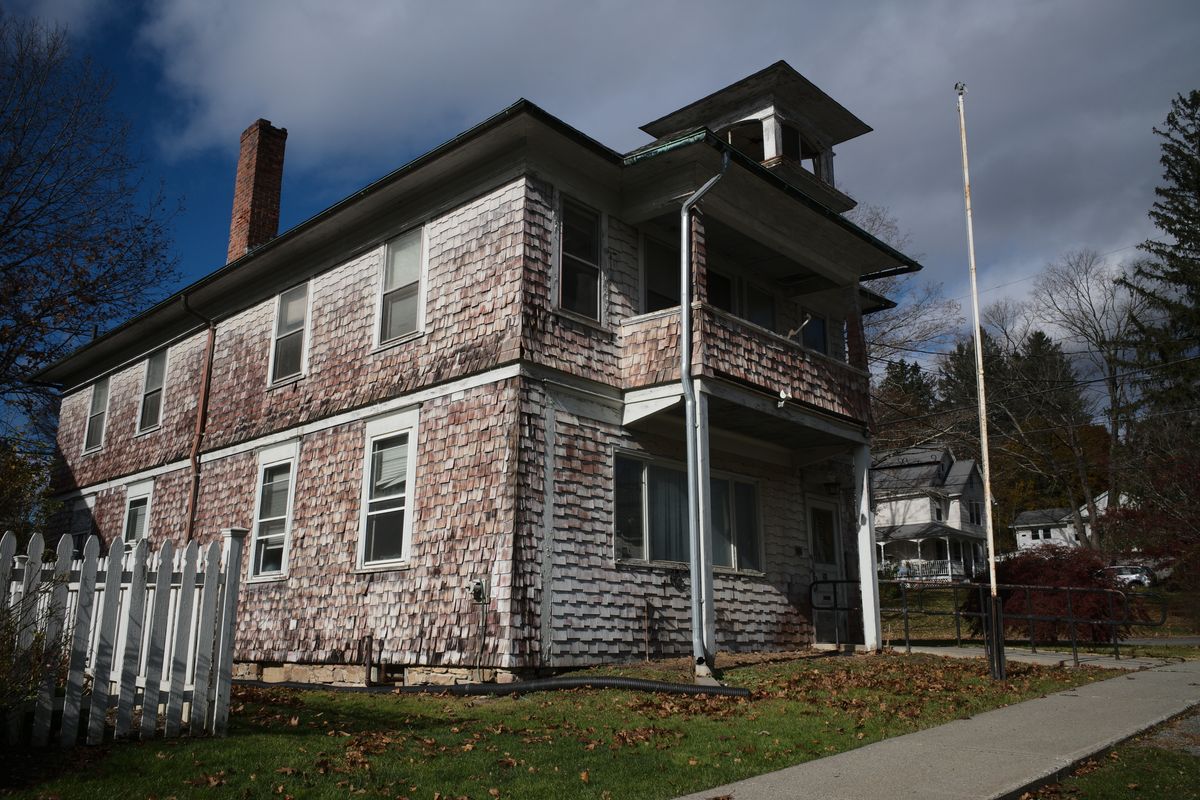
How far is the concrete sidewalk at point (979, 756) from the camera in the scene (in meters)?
5.11

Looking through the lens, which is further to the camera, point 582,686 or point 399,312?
point 399,312

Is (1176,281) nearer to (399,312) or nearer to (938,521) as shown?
(938,521)

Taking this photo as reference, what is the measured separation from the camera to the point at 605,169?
1206 centimetres

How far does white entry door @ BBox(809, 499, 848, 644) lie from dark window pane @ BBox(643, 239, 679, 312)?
4364 millimetres

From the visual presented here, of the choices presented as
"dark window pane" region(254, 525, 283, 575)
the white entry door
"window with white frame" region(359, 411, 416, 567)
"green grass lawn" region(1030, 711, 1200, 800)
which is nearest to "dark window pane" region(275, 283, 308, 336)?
"window with white frame" region(359, 411, 416, 567)

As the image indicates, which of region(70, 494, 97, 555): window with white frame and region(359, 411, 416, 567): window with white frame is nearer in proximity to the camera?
region(359, 411, 416, 567): window with white frame

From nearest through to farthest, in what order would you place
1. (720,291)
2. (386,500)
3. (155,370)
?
(386,500) → (720,291) → (155,370)

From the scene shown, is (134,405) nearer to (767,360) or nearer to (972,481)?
(767,360)

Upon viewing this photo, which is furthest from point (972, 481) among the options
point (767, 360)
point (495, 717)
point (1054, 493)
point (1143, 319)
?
point (495, 717)

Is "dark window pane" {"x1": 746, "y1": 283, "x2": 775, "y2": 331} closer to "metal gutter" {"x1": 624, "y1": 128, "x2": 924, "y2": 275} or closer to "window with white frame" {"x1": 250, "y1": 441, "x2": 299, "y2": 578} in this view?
"metal gutter" {"x1": 624, "y1": 128, "x2": 924, "y2": 275}

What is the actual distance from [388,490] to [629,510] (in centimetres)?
318

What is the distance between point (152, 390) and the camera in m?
18.2

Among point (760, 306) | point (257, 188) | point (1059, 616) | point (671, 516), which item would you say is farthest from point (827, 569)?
point (257, 188)

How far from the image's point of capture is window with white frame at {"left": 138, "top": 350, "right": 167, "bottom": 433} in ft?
58.8
